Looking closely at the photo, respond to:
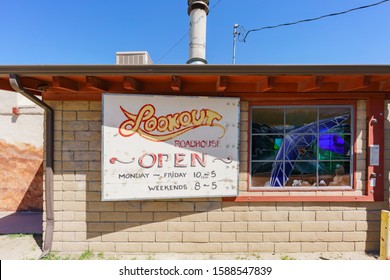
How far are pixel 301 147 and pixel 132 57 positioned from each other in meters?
3.54

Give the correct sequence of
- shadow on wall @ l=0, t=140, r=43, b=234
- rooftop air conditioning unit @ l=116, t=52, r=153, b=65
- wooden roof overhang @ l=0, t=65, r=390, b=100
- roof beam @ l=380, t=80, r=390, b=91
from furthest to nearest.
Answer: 1. shadow on wall @ l=0, t=140, r=43, b=234
2. rooftop air conditioning unit @ l=116, t=52, r=153, b=65
3. roof beam @ l=380, t=80, r=390, b=91
4. wooden roof overhang @ l=0, t=65, r=390, b=100

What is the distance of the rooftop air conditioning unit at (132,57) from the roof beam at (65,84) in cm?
121

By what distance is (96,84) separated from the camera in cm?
297

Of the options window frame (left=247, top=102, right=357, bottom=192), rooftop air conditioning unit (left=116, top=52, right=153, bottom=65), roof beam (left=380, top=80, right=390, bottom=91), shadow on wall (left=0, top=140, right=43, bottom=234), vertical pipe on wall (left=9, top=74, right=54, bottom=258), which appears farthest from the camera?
shadow on wall (left=0, top=140, right=43, bottom=234)

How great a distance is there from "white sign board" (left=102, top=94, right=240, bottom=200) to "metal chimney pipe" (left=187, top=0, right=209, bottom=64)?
93.9 inches

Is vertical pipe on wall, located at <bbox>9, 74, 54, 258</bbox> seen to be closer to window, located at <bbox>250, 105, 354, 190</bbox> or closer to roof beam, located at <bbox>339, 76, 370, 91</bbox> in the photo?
window, located at <bbox>250, 105, 354, 190</bbox>

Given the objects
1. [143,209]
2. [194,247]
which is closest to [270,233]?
[194,247]

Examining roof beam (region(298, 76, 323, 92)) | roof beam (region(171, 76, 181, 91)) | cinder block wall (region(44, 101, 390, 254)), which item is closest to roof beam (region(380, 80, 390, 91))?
cinder block wall (region(44, 101, 390, 254))

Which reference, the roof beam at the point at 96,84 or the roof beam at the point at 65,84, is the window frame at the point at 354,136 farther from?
the roof beam at the point at 65,84

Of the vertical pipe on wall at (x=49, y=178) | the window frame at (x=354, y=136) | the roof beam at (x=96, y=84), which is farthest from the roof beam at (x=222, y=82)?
the vertical pipe on wall at (x=49, y=178)

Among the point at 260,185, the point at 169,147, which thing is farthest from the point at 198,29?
the point at 260,185

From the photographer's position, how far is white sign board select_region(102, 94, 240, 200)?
312cm

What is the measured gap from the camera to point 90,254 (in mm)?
3326

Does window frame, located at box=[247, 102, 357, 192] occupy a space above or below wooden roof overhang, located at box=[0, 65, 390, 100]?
below
